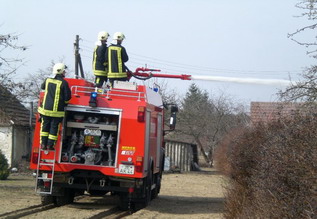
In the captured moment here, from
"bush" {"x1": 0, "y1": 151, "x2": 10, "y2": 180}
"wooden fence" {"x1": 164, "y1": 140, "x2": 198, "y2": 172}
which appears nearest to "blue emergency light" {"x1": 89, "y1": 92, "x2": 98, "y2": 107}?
"bush" {"x1": 0, "y1": 151, "x2": 10, "y2": 180}

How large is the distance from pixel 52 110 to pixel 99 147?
4.30 feet

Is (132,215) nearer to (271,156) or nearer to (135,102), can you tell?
(135,102)

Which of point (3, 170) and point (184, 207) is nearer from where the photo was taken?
point (184, 207)

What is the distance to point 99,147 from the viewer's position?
11266 mm

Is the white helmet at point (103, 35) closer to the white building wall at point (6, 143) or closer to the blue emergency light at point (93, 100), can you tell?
the blue emergency light at point (93, 100)

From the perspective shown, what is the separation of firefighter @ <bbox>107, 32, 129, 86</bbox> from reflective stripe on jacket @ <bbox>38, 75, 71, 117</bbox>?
5.99 feet

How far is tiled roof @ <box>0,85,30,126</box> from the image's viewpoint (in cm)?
1661

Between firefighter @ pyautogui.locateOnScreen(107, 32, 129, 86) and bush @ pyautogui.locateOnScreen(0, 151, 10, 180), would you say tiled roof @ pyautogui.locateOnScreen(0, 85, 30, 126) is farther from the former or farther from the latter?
firefighter @ pyautogui.locateOnScreen(107, 32, 129, 86)

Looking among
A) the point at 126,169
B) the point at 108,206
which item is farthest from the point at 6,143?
the point at 126,169

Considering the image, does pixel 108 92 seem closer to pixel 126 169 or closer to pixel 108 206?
pixel 126 169

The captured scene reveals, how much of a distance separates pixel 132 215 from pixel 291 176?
251 inches

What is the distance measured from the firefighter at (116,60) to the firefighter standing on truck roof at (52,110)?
186 centimetres

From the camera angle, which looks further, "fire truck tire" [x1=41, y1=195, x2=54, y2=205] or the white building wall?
the white building wall

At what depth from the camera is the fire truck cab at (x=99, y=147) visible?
1102cm
